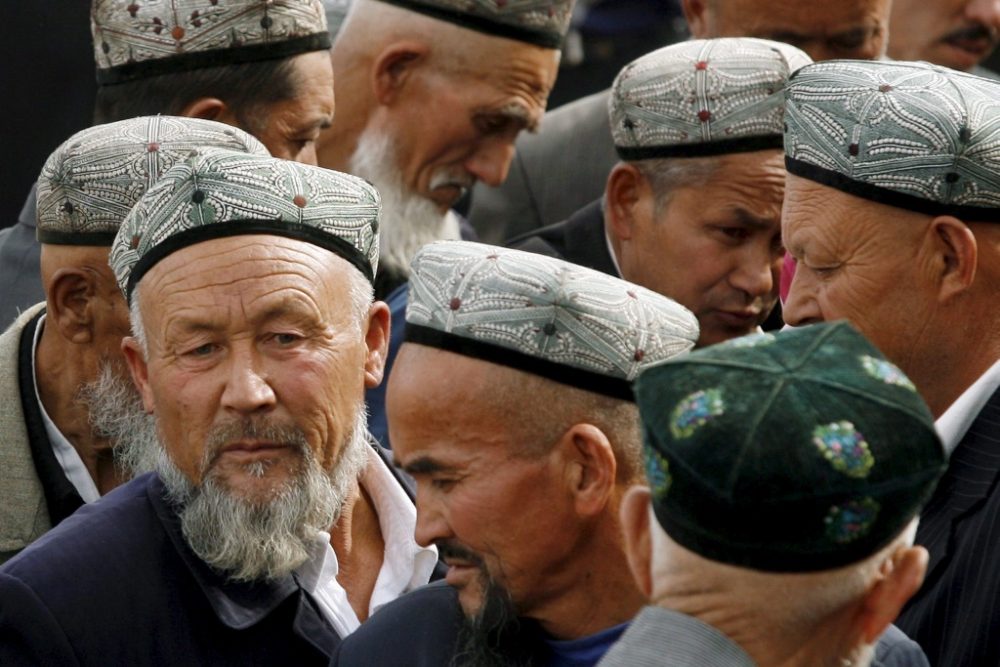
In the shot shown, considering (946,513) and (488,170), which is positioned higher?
(946,513)

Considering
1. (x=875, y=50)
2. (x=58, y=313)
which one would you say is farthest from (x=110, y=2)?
(x=875, y=50)

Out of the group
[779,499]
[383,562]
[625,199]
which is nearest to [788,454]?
[779,499]

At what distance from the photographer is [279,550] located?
3.96 meters

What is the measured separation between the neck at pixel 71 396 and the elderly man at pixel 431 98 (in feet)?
6.57

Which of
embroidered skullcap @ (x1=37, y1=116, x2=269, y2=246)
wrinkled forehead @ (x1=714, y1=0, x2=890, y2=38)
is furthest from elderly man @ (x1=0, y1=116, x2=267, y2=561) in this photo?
wrinkled forehead @ (x1=714, y1=0, x2=890, y2=38)

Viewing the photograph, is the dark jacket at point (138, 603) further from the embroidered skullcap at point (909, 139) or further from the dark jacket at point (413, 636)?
the embroidered skullcap at point (909, 139)

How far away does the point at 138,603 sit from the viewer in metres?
3.77

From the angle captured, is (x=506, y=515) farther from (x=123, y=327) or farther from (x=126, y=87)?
(x=126, y=87)

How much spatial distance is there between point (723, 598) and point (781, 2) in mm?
3774

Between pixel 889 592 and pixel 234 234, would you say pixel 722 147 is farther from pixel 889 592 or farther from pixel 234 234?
pixel 889 592

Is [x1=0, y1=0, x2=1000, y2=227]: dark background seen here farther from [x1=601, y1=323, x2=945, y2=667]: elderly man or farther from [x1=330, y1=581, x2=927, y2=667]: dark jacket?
[x1=601, y1=323, x2=945, y2=667]: elderly man

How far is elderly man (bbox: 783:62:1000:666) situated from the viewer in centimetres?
391

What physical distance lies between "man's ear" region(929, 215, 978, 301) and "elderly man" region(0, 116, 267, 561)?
1626 millimetres

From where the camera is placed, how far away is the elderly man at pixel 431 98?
621 cm
